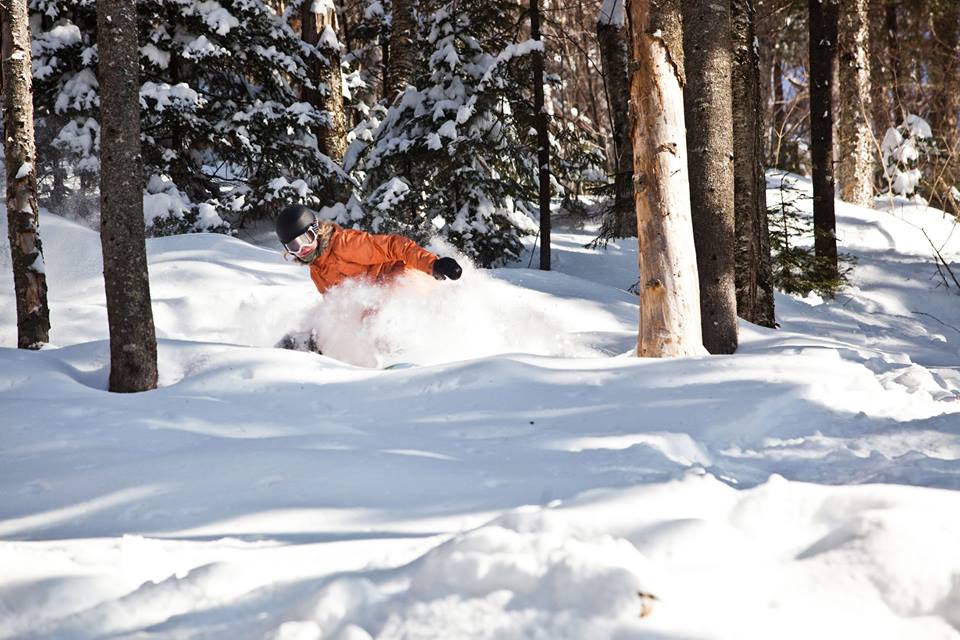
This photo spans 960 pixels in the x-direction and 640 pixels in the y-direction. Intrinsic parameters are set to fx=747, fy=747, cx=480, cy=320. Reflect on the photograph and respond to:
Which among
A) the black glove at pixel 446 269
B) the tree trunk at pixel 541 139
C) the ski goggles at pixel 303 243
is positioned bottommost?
the black glove at pixel 446 269

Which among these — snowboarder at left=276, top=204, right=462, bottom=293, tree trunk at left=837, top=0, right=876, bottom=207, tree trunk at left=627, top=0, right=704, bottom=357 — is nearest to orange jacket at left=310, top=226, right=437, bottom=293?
snowboarder at left=276, top=204, right=462, bottom=293

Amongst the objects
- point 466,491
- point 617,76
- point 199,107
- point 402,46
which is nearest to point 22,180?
point 466,491

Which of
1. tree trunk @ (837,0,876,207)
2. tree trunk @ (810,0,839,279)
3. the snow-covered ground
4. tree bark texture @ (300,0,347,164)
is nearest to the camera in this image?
the snow-covered ground

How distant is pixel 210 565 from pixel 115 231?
3325mm

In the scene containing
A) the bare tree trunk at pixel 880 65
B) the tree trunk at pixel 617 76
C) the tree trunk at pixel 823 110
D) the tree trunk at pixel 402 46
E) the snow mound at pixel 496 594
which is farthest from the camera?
the bare tree trunk at pixel 880 65

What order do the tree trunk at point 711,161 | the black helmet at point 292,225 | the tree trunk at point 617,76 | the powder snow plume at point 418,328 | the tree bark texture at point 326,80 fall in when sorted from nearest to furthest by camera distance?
1. the black helmet at point 292,225
2. the tree trunk at point 711,161
3. the powder snow plume at point 418,328
4. the tree trunk at point 617,76
5. the tree bark texture at point 326,80

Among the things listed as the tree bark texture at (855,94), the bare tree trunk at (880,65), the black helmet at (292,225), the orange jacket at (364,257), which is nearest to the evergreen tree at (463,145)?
the orange jacket at (364,257)

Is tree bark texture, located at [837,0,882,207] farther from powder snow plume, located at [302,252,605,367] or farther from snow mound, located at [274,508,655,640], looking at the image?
snow mound, located at [274,508,655,640]

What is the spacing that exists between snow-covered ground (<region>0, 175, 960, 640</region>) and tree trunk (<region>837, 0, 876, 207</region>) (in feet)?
40.1

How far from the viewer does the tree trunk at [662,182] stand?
17.9ft

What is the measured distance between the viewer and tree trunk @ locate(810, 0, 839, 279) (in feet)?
40.2

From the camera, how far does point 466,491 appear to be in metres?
3.02

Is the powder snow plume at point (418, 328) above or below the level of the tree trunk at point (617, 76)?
below

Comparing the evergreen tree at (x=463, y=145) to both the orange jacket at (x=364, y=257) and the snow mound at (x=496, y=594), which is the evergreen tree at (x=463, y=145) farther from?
the snow mound at (x=496, y=594)
